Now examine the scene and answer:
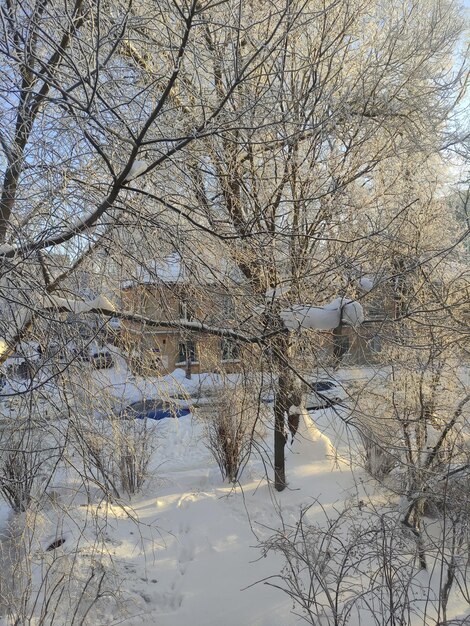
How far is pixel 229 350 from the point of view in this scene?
4480 mm

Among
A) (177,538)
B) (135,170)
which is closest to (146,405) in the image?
(177,538)

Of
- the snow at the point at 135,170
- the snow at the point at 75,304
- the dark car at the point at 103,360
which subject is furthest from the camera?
the dark car at the point at 103,360

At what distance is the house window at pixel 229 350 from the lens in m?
4.26

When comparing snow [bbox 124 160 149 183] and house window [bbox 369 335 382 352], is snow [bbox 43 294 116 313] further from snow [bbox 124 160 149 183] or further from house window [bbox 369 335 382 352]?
house window [bbox 369 335 382 352]

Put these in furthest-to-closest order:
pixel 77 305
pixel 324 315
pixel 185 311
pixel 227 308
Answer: pixel 185 311 → pixel 227 308 → pixel 324 315 → pixel 77 305

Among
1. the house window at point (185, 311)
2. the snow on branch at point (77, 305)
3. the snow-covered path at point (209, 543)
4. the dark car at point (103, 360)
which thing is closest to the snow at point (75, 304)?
the snow on branch at point (77, 305)

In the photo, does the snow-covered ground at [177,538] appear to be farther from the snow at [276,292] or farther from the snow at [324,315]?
the snow at [276,292]

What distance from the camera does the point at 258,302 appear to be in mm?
3777

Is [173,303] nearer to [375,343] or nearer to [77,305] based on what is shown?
[77,305]

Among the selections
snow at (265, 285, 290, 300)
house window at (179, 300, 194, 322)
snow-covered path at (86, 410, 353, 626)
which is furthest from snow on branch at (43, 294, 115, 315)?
snow-covered path at (86, 410, 353, 626)

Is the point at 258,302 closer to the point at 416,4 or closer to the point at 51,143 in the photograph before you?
the point at 51,143

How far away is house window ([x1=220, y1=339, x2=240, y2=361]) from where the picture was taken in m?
4.26

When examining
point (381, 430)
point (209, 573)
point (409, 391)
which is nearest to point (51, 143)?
point (381, 430)

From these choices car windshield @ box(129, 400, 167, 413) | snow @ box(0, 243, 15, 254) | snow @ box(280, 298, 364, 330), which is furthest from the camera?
car windshield @ box(129, 400, 167, 413)
